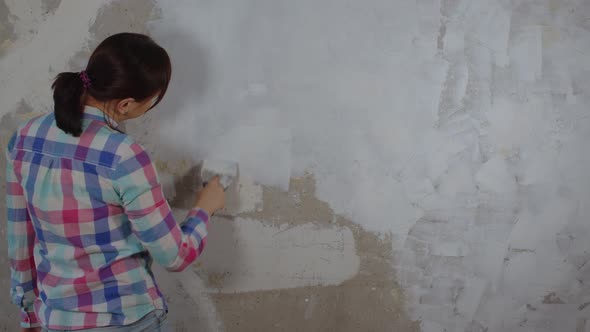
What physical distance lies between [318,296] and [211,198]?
49cm

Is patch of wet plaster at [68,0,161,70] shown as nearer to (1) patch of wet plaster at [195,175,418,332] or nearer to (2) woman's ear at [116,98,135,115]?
(2) woman's ear at [116,98,135,115]

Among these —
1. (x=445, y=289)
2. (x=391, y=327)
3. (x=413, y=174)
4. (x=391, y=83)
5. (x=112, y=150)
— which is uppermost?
(x=391, y=83)

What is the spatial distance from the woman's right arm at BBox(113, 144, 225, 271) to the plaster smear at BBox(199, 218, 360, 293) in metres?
0.40

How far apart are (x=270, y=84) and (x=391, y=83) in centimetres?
31

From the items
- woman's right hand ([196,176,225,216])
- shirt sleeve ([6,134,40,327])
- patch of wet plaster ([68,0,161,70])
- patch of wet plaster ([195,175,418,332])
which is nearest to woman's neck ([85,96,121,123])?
shirt sleeve ([6,134,40,327])

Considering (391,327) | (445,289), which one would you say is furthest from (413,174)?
(391,327)

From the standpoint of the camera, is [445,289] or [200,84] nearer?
[200,84]

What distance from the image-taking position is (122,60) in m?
0.88

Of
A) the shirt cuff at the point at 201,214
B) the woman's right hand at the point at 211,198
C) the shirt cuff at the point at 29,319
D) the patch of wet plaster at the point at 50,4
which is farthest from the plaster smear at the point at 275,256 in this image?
the patch of wet plaster at the point at 50,4

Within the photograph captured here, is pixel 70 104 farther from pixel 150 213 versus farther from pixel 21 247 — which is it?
pixel 21 247

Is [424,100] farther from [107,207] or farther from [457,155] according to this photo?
[107,207]

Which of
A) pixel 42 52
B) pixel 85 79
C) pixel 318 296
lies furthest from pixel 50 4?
pixel 318 296

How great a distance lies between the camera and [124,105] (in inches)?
37.3

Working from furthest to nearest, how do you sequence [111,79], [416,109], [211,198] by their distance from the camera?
[416,109] < [211,198] < [111,79]
